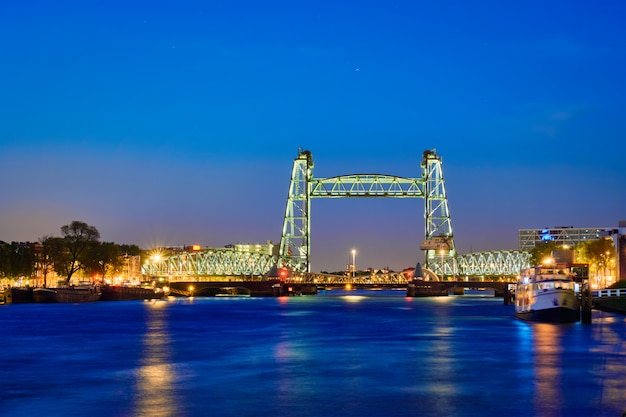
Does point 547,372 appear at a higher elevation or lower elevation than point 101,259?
lower

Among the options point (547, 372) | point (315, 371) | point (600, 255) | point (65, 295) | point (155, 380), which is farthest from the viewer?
point (600, 255)

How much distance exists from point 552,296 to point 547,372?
1169 inches

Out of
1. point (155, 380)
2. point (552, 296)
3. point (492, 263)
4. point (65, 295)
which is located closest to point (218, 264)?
point (492, 263)

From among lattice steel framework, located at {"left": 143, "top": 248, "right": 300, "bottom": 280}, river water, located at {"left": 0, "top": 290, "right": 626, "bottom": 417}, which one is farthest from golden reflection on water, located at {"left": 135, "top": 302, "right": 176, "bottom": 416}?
lattice steel framework, located at {"left": 143, "top": 248, "right": 300, "bottom": 280}

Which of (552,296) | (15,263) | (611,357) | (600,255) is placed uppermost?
(600,255)

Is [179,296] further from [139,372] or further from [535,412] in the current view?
[535,412]

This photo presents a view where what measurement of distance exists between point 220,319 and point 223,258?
102 metres

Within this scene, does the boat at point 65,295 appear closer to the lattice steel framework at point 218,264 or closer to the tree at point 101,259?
the tree at point 101,259

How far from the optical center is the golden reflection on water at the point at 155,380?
88.3 feet

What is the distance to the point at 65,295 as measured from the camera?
11831 centimetres

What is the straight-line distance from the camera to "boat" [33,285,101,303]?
116 m

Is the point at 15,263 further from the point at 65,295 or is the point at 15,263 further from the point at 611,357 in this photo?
the point at 611,357

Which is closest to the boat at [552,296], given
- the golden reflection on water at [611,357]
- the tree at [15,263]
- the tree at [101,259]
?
the golden reflection on water at [611,357]

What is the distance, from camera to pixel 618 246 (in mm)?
118312
